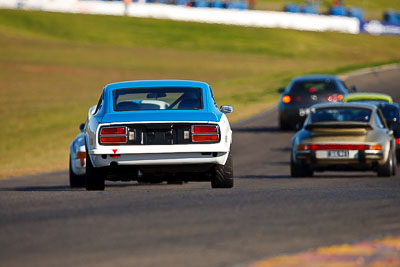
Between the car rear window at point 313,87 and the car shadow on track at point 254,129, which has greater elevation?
the car rear window at point 313,87

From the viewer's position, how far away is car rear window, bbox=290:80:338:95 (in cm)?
2812

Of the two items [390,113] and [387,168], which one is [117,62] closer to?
[390,113]

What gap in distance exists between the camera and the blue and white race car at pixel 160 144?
38.9 feet

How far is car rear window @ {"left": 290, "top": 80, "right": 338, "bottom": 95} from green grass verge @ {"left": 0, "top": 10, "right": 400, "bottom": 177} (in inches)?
223

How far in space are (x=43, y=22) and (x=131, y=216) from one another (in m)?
73.9

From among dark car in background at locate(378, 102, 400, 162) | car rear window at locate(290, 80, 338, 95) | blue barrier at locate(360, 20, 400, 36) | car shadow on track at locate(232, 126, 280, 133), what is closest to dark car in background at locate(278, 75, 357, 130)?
car rear window at locate(290, 80, 338, 95)

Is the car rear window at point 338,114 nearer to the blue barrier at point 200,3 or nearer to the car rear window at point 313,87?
the car rear window at point 313,87

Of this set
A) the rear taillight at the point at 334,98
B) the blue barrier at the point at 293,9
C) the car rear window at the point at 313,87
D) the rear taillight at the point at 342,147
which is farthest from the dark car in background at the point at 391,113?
the blue barrier at the point at 293,9

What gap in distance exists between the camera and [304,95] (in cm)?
2822

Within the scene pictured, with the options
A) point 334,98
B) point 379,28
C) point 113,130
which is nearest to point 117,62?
point 379,28

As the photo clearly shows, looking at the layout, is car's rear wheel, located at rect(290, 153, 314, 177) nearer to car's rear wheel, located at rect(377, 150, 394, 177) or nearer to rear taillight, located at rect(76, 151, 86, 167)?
car's rear wheel, located at rect(377, 150, 394, 177)

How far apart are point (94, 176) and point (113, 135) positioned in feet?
2.87

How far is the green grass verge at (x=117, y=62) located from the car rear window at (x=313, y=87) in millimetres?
5656

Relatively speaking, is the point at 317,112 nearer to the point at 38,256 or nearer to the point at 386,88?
the point at 38,256
